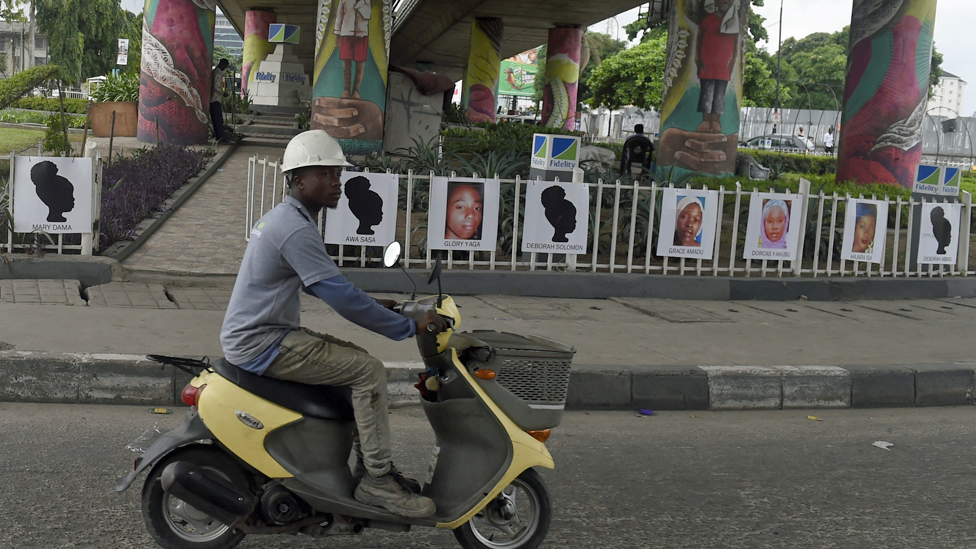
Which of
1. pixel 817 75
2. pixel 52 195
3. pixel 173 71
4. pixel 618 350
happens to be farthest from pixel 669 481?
pixel 817 75

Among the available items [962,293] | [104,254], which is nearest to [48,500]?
[104,254]

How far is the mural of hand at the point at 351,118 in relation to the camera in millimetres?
16062

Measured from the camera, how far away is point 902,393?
21.5 ft

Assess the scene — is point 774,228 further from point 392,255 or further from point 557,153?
point 392,255

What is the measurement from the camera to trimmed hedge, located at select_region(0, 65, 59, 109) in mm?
11727

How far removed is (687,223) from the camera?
9344mm

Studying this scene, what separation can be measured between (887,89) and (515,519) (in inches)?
498

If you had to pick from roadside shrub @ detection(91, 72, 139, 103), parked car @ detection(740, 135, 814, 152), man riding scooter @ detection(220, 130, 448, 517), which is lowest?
man riding scooter @ detection(220, 130, 448, 517)

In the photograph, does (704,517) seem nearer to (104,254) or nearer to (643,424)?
(643,424)

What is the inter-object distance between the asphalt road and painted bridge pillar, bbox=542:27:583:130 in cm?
2773

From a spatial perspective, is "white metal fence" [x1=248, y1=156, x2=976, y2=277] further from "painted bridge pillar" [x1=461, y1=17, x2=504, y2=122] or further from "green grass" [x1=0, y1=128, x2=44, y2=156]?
"painted bridge pillar" [x1=461, y1=17, x2=504, y2=122]

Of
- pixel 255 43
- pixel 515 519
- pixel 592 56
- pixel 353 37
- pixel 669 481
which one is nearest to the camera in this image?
pixel 515 519

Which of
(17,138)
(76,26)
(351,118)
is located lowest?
(17,138)

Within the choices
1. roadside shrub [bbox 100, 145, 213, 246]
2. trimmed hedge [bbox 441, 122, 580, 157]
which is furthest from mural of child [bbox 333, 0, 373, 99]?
roadside shrub [bbox 100, 145, 213, 246]
